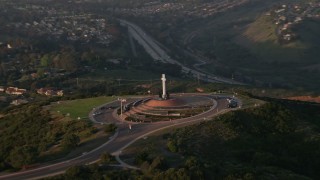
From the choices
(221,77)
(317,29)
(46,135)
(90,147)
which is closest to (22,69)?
(221,77)

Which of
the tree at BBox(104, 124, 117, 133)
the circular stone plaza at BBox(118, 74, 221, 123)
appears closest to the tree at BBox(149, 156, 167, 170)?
the tree at BBox(104, 124, 117, 133)

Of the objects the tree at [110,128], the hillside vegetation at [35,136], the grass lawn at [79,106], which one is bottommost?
the hillside vegetation at [35,136]

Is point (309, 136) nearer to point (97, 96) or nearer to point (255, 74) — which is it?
point (97, 96)

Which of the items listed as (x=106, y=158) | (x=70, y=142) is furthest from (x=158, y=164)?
(x=70, y=142)

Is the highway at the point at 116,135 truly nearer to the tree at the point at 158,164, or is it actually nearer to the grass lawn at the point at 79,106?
the grass lawn at the point at 79,106

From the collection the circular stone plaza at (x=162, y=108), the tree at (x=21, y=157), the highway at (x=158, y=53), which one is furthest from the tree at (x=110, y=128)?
the highway at (x=158, y=53)
